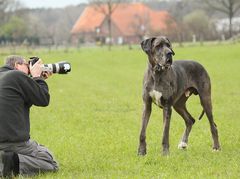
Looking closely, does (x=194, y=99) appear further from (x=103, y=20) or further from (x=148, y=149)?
(x=103, y=20)

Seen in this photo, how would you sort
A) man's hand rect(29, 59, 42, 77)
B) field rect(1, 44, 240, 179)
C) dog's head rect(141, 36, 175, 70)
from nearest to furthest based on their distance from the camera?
man's hand rect(29, 59, 42, 77)
field rect(1, 44, 240, 179)
dog's head rect(141, 36, 175, 70)

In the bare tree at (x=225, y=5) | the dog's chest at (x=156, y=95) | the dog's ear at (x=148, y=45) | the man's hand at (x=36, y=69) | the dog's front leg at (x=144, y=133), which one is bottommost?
the dog's front leg at (x=144, y=133)

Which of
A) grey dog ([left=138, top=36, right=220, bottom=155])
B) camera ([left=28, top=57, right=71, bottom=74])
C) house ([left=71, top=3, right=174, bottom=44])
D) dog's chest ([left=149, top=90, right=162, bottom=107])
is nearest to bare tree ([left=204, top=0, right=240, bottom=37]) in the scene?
house ([left=71, top=3, right=174, bottom=44])

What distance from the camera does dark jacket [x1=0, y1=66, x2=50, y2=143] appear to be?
7.91 m

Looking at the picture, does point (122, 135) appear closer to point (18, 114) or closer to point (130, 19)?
point (18, 114)

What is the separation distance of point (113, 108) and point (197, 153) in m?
8.51

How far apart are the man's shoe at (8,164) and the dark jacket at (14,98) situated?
0.76 ft

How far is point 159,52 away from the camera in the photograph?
30.6ft

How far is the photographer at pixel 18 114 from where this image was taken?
312 inches

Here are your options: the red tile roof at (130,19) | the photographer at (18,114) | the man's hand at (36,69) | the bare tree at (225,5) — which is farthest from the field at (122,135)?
the red tile roof at (130,19)

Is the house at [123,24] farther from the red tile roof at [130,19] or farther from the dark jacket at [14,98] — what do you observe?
the dark jacket at [14,98]

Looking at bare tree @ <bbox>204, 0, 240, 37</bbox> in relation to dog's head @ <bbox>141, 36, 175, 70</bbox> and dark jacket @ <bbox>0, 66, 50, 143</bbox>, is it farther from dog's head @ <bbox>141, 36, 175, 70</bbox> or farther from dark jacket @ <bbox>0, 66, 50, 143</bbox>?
dark jacket @ <bbox>0, 66, 50, 143</bbox>

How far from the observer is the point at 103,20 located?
4382 inches

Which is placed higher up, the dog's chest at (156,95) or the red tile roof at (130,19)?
the red tile roof at (130,19)
